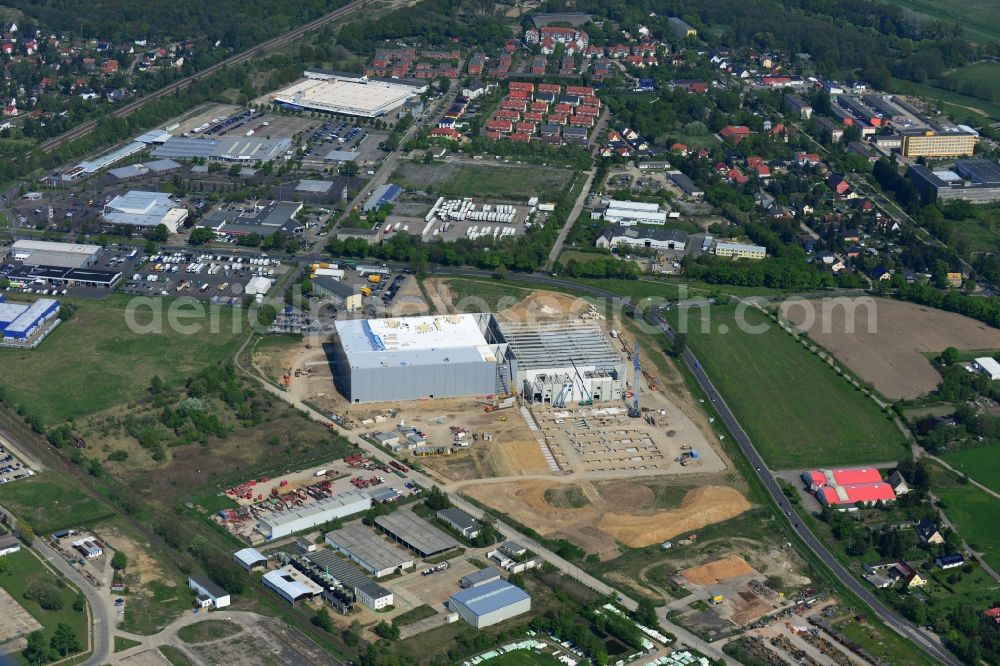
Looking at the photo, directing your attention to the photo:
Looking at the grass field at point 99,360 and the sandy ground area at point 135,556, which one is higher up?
the sandy ground area at point 135,556

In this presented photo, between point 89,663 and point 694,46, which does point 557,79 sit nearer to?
point 694,46

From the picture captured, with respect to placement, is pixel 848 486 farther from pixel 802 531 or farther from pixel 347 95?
pixel 347 95

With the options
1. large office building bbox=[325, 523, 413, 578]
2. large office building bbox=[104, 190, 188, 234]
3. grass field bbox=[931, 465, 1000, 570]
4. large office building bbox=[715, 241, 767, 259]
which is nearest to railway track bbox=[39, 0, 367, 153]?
large office building bbox=[104, 190, 188, 234]

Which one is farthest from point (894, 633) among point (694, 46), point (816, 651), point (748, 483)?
point (694, 46)

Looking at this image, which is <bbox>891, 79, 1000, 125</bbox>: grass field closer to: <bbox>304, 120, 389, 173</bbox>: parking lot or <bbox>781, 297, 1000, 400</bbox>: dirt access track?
<bbox>781, 297, 1000, 400</bbox>: dirt access track

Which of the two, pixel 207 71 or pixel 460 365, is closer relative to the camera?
pixel 460 365

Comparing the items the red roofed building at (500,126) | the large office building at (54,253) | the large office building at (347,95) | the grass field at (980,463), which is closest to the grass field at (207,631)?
the grass field at (980,463)

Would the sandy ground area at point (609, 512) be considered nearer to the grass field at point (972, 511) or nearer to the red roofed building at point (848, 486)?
the red roofed building at point (848, 486)

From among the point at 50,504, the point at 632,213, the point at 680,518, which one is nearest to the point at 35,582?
the point at 50,504
